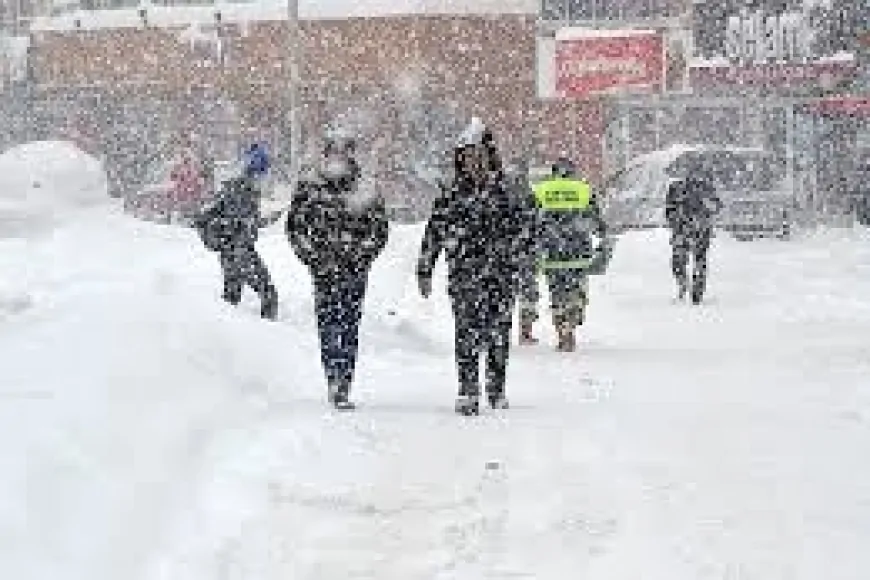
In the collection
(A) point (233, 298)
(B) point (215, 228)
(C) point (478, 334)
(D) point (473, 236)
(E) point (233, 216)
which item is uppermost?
(D) point (473, 236)

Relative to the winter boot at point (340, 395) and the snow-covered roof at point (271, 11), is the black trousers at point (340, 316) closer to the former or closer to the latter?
the winter boot at point (340, 395)

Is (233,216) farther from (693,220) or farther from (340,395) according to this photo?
(693,220)

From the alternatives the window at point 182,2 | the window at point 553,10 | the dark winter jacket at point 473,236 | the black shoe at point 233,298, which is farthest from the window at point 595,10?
the dark winter jacket at point 473,236

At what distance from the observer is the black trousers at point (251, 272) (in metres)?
14.7

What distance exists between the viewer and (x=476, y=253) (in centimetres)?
1062

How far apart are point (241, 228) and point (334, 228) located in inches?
172

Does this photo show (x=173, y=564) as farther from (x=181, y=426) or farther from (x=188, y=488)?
(x=181, y=426)

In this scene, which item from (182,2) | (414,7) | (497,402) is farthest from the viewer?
(182,2)

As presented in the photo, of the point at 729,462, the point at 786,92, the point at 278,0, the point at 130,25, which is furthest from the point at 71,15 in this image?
the point at 729,462

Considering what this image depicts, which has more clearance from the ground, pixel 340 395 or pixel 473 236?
pixel 473 236

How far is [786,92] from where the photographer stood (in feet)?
112

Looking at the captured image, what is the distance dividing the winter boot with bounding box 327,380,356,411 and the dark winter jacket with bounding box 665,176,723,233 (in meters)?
9.01

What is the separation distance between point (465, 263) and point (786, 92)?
24872mm

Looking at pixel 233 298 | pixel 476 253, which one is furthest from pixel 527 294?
pixel 476 253
